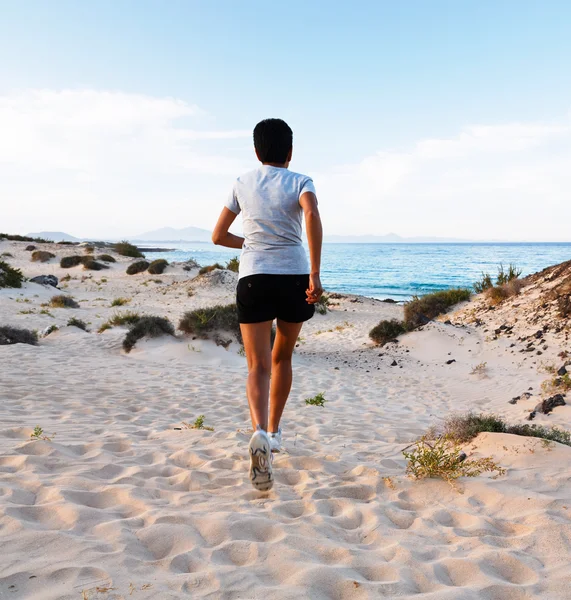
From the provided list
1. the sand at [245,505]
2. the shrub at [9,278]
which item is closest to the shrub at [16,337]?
the sand at [245,505]

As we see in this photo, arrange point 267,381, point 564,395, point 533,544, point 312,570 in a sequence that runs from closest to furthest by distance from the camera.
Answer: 1. point 312,570
2. point 533,544
3. point 267,381
4. point 564,395

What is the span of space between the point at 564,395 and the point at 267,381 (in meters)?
5.52

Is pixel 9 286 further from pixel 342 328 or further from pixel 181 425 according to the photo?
pixel 181 425

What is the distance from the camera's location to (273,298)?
317 cm

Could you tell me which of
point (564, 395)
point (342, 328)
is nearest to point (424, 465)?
point (564, 395)

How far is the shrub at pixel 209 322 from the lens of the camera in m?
10.6

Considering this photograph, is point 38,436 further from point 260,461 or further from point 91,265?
point 91,265

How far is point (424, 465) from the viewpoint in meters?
3.53

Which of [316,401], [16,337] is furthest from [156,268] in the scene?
[316,401]

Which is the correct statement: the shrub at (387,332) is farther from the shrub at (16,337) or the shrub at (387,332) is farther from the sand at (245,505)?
the shrub at (16,337)

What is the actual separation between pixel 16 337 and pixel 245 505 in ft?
29.3

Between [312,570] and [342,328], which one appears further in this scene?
[342,328]

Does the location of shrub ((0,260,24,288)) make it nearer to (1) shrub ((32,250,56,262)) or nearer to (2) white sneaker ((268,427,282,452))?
(1) shrub ((32,250,56,262))

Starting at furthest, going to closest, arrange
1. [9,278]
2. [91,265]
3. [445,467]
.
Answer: [91,265]
[9,278]
[445,467]
